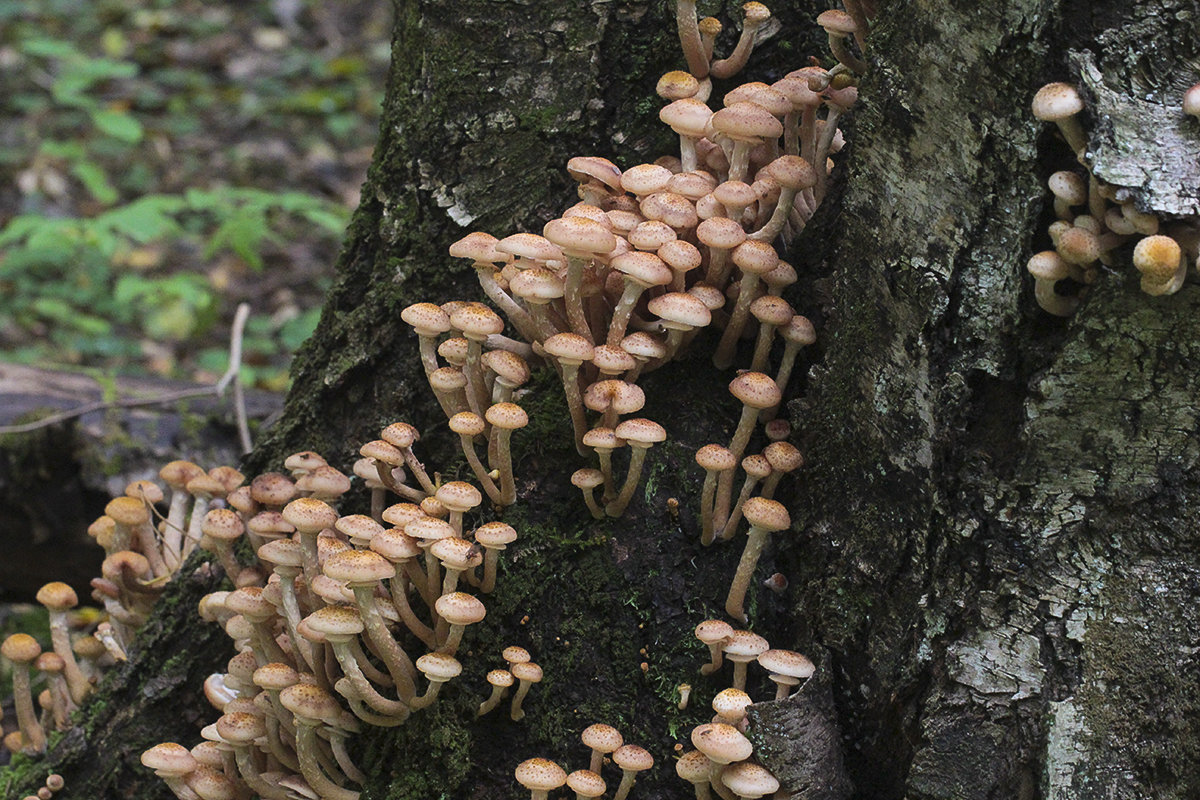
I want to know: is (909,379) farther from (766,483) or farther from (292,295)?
(292,295)

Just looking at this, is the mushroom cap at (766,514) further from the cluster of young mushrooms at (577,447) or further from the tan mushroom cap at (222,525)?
the tan mushroom cap at (222,525)

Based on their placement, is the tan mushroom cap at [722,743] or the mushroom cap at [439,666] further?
the mushroom cap at [439,666]

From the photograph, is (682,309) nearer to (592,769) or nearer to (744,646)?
(744,646)

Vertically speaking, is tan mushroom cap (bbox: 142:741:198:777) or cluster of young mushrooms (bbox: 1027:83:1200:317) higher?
cluster of young mushrooms (bbox: 1027:83:1200:317)

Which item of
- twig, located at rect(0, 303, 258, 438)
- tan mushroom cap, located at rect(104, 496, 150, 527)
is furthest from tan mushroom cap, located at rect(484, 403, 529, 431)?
twig, located at rect(0, 303, 258, 438)

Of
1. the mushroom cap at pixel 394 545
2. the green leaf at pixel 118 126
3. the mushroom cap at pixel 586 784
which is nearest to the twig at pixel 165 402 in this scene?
the mushroom cap at pixel 394 545

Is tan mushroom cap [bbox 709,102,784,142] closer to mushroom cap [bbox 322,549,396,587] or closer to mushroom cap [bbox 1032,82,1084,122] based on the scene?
mushroom cap [bbox 1032,82,1084,122]
